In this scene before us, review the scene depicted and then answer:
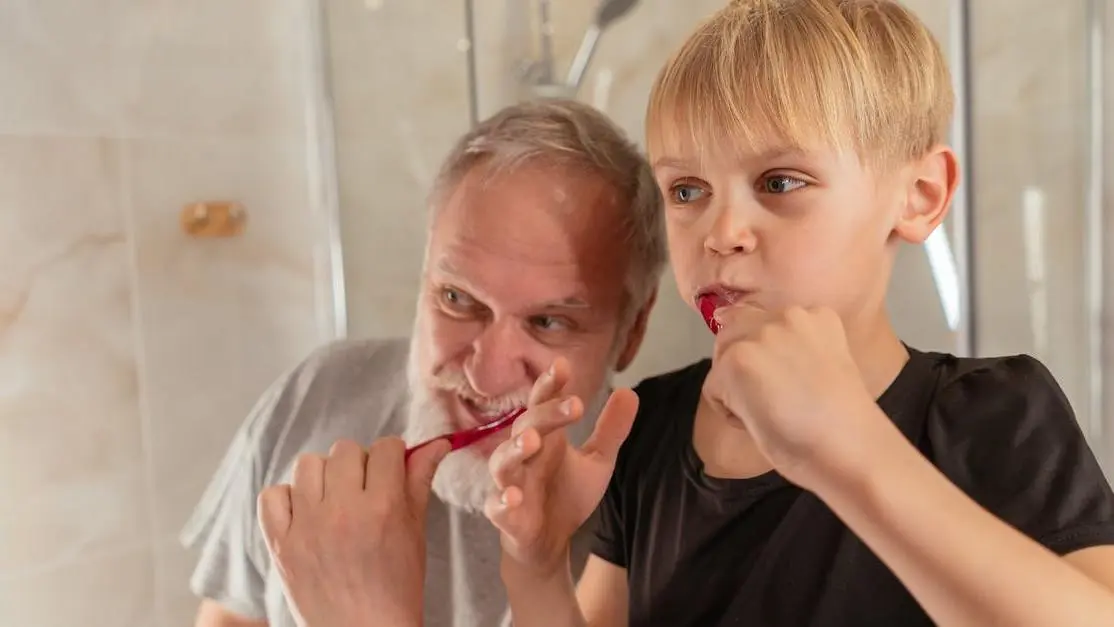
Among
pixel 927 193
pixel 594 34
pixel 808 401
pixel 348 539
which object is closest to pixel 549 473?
pixel 348 539

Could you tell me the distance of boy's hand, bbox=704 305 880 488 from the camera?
1.71ft

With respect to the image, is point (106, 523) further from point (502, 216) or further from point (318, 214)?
point (502, 216)

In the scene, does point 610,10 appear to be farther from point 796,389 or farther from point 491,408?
point 796,389

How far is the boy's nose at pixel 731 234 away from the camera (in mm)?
657

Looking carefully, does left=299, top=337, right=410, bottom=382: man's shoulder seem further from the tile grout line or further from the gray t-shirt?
the tile grout line

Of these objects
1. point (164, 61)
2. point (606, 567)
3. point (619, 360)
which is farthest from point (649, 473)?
point (164, 61)

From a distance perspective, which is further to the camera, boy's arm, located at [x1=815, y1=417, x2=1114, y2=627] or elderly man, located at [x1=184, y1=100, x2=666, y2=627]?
elderly man, located at [x1=184, y1=100, x2=666, y2=627]

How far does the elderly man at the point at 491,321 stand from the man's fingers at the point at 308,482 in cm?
14

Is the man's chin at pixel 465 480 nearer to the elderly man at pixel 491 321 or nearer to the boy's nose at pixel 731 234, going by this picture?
the elderly man at pixel 491 321

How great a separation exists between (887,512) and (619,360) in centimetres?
53

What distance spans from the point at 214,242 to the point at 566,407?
74 cm

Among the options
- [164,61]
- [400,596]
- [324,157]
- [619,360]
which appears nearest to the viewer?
[400,596]

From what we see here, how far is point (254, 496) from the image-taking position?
1.04 metres

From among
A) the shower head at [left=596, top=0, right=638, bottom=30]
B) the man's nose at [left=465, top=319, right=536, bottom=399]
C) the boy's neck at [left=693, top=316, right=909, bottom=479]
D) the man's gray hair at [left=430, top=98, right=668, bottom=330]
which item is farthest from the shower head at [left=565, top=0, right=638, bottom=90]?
the boy's neck at [left=693, top=316, right=909, bottom=479]
